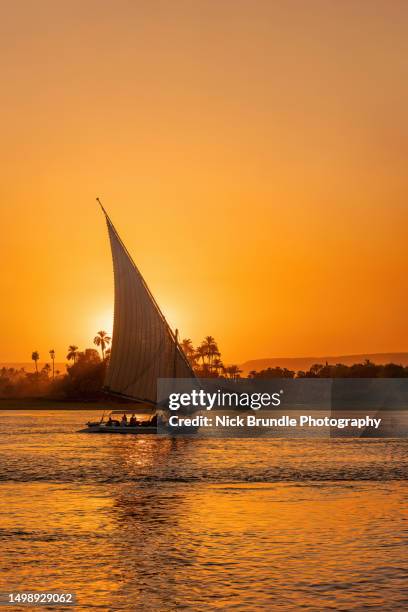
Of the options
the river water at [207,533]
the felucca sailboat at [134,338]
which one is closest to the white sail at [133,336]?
the felucca sailboat at [134,338]

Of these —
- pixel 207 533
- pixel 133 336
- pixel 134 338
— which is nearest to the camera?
pixel 207 533

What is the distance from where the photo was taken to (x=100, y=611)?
23938 millimetres

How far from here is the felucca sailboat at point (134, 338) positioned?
306 feet

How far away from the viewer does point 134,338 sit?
9394 cm

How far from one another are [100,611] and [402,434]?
115 m

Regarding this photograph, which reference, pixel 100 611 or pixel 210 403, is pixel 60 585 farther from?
pixel 210 403

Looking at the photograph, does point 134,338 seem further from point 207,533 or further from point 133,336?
point 207,533

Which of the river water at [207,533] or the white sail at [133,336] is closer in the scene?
the river water at [207,533]

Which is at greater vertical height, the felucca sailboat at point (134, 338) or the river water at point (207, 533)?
the felucca sailboat at point (134, 338)

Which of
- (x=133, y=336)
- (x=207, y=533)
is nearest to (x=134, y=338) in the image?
(x=133, y=336)

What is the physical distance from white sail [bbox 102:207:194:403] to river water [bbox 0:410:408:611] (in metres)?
20.1

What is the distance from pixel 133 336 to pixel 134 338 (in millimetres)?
248

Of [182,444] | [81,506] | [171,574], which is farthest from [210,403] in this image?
[171,574]

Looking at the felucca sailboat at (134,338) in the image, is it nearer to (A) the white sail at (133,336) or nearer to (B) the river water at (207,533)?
(A) the white sail at (133,336)
